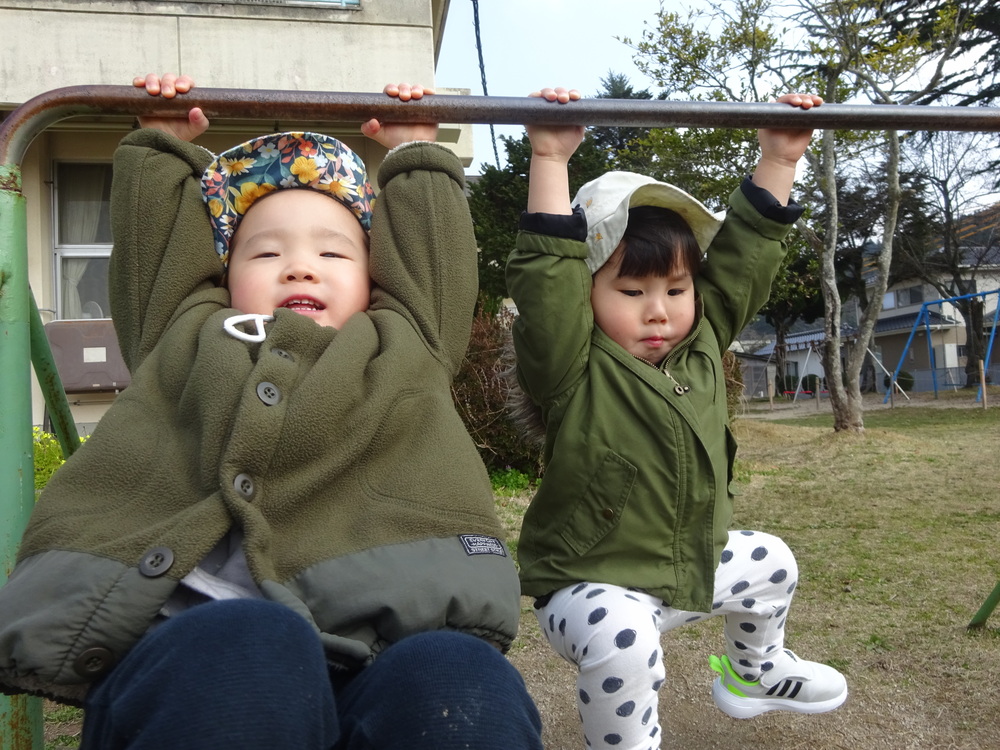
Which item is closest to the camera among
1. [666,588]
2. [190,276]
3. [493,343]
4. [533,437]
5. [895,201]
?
[190,276]

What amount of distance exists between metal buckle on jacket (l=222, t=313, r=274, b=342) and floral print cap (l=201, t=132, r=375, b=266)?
10.8 inches

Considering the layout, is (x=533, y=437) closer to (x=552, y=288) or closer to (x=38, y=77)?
(x=552, y=288)

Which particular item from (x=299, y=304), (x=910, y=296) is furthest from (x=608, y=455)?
(x=910, y=296)

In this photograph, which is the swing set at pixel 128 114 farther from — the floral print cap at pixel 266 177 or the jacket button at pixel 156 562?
the jacket button at pixel 156 562

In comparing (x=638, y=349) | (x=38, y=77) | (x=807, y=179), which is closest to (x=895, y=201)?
(x=807, y=179)

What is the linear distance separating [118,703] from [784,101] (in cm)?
166

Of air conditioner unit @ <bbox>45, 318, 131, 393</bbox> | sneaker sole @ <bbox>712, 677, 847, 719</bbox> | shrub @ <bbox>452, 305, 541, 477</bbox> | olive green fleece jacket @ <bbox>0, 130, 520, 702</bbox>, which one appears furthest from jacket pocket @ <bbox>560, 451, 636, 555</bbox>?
air conditioner unit @ <bbox>45, 318, 131, 393</bbox>

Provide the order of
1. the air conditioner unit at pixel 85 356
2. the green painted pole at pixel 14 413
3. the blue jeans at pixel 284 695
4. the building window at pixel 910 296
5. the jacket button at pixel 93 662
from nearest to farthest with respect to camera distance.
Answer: the blue jeans at pixel 284 695
the jacket button at pixel 93 662
the green painted pole at pixel 14 413
the air conditioner unit at pixel 85 356
the building window at pixel 910 296

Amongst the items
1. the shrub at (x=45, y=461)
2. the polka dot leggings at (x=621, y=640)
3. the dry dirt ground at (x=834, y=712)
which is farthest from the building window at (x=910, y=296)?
the polka dot leggings at (x=621, y=640)

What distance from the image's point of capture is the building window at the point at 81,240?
6168 mm

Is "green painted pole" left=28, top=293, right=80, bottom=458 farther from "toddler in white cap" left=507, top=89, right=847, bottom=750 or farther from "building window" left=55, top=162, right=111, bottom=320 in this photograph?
"building window" left=55, top=162, right=111, bottom=320

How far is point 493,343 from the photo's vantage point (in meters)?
5.75

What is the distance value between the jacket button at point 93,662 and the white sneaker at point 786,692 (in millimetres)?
1383

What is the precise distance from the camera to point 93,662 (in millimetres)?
1000
